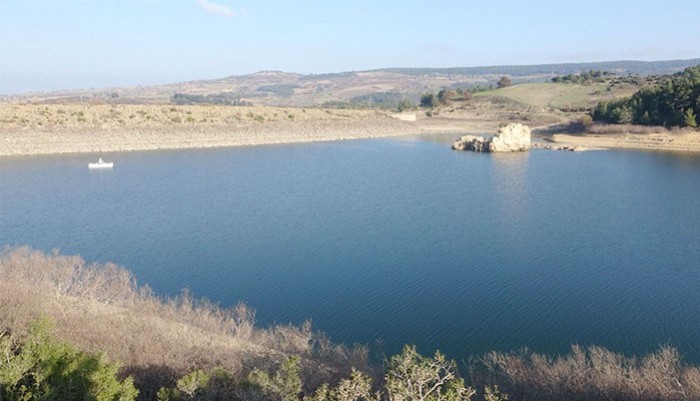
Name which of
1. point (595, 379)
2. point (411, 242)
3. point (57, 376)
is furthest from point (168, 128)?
point (595, 379)

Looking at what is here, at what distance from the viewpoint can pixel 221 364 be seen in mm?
10102

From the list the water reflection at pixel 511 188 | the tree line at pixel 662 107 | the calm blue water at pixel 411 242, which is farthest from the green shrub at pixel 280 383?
the tree line at pixel 662 107

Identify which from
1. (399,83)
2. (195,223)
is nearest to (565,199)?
(195,223)

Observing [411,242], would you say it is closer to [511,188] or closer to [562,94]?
[511,188]

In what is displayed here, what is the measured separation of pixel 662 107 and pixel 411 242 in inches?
1513

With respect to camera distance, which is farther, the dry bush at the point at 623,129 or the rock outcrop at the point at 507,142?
the dry bush at the point at 623,129

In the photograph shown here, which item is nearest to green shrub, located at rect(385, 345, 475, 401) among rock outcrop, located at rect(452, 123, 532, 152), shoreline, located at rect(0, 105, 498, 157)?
rock outcrop, located at rect(452, 123, 532, 152)

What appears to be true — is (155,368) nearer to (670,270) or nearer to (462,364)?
(462,364)

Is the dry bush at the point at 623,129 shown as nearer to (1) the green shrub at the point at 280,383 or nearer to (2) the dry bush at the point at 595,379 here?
(2) the dry bush at the point at 595,379

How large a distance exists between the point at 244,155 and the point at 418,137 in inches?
860

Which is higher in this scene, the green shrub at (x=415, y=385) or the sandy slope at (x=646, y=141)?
the green shrub at (x=415, y=385)

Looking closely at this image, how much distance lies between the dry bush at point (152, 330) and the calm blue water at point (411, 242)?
4.39ft

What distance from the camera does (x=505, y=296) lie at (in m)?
15.1

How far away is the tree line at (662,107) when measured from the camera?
47.0 meters
